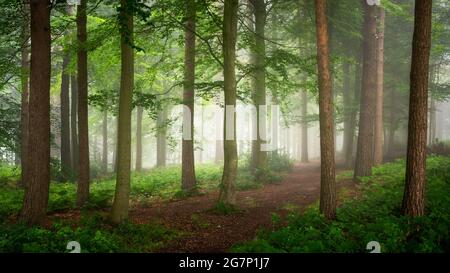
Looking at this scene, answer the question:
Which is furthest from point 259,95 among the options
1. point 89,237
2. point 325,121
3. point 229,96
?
point 89,237

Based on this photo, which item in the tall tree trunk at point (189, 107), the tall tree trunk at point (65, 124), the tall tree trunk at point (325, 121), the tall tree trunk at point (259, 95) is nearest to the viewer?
the tall tree trunk at point (325, 121)

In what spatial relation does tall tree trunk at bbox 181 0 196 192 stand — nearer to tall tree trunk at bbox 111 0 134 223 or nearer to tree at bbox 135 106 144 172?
tall tree trunk at bbox 111 0 134 223

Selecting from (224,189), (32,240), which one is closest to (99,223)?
(32,240)

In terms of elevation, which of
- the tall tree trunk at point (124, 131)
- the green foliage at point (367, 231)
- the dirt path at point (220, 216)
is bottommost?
the dirt path at point (220, 216)

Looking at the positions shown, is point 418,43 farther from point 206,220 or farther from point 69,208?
point 69,208

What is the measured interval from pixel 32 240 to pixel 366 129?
45.3 feet

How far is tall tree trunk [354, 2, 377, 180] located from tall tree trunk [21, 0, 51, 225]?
12598 millimetres

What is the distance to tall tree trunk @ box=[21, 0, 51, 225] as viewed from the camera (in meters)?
8.71

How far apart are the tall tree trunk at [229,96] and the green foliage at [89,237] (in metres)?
3.15

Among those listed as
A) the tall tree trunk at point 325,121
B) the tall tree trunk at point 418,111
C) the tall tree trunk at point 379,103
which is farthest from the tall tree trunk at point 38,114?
the tall tree trunk at point 379,103

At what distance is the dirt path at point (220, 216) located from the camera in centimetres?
939

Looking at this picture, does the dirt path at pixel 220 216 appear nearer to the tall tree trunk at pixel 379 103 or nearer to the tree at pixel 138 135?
the tall tree trunk at pixel 379 103

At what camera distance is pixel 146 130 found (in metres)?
37.5

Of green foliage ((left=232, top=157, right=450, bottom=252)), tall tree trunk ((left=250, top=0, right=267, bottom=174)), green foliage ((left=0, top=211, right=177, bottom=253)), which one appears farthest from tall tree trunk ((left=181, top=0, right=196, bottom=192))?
green foliage ((left=232, top=157, right=450, bottom=252))
